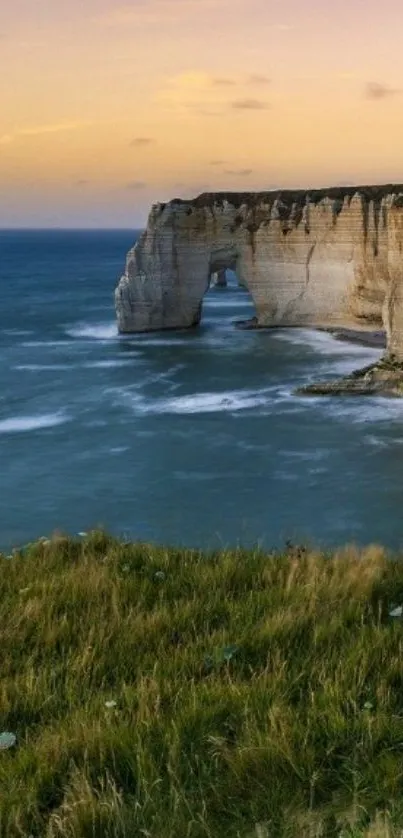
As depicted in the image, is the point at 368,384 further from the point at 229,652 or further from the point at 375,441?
the point at 229,652

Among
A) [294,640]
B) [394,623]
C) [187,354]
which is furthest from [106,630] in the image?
[187,354]

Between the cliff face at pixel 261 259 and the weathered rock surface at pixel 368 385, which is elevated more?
the cliff face at pixel 261 259

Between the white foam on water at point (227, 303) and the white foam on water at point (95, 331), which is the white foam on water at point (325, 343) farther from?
the white foam on water at point (227, 303)

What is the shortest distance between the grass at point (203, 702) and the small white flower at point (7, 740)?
2 cm

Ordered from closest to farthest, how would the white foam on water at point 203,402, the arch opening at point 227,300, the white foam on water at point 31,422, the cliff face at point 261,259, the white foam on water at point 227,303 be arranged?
the white foam on water at point 31,422 < the white foam on water at point 203,402 < the cliff face at point 261,259 < the arch opening at point 227,300 < the white foam on water at point 227,303

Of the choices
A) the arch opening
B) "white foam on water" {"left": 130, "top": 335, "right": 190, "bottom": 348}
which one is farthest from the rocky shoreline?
the arch opening

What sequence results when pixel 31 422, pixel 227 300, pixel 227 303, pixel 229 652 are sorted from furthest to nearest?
1. pixel 227 300
2. pixel 227 303
3. pixel 31 422
4. pixel 229 652

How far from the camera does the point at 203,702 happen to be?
4285mm

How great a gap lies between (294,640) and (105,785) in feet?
6.04

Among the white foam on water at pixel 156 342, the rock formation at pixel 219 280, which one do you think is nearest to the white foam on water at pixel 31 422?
the white foam on water at pixel 156 342

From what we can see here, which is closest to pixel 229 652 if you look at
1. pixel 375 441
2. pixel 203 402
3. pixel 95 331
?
pixel 375 441

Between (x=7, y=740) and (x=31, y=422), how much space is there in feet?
79.4

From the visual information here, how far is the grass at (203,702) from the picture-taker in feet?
11.1

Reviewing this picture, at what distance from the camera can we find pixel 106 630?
5.45m
